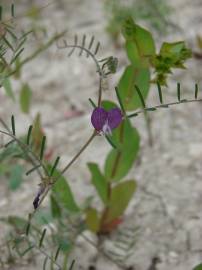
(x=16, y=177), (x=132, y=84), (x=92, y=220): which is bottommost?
(x=92, y=220)

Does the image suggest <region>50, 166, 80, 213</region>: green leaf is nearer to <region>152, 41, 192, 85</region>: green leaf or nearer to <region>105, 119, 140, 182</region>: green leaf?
<region>105, 119, 140, 182</region>: green leaf

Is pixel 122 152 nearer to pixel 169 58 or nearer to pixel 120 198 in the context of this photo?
pixel 120 198

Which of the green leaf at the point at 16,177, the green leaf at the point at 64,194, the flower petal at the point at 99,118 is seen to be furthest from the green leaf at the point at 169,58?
the green leaf at the point at 16,177

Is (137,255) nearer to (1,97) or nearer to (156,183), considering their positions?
(156,183)

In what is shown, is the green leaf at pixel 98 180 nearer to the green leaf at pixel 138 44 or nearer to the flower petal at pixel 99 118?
the green leaf at pixel 138 44

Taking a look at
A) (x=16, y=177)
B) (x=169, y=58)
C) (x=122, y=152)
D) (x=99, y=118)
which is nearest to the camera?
(x=99, y=118)

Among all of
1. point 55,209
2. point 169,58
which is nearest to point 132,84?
point 169,58
